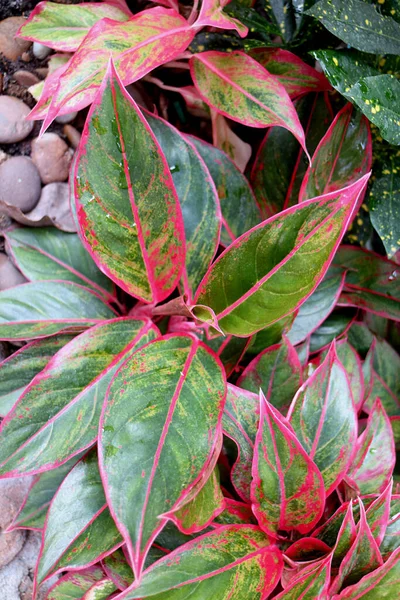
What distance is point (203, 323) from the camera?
87 cm

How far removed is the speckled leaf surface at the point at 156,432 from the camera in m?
0.66

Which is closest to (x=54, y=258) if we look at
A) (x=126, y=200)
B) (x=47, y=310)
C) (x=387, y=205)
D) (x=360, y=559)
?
(x=47, y=310)

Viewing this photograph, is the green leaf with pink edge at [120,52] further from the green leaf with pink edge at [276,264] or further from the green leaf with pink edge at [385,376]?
the green leaf with pink edge at [385,376]

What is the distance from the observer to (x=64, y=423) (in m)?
0.82

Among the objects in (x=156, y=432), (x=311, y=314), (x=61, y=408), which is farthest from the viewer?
(x=311, y=314)

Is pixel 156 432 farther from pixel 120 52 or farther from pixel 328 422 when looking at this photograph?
pixel 120 52

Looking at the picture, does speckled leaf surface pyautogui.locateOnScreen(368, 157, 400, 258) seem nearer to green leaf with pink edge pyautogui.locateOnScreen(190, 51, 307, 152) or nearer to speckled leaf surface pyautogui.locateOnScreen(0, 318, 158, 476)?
green leaf with pink edge pyautogui.locateOnScreen(190, 51, 307, 152)

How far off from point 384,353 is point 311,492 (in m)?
0.44

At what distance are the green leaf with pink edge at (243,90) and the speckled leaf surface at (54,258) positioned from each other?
360 millimetres

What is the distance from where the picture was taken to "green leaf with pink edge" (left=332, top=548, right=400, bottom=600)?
804 mm

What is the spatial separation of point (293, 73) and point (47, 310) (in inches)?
24.3

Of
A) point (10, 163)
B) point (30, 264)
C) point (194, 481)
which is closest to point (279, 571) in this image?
point (194, 481)

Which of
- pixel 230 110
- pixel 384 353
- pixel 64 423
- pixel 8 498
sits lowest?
pixel 8 498

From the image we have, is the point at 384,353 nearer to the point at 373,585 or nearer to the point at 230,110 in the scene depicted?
the point at 373,585
